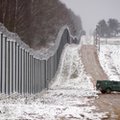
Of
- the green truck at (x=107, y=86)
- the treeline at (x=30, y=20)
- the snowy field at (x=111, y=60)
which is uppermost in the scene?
the treeline at (x=30, y=20)

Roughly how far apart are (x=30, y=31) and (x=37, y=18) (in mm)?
12680

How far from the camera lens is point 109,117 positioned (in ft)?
76.7

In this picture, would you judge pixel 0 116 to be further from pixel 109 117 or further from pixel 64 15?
pixel 64 15

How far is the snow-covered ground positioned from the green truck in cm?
1291

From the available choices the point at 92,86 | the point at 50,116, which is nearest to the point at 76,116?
the point at 50,116

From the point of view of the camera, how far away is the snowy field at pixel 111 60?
66025mm

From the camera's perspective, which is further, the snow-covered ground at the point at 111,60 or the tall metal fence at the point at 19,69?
the snow-covered ground at the point at 111,60

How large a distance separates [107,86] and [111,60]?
29.9m

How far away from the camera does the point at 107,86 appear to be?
4825 cm

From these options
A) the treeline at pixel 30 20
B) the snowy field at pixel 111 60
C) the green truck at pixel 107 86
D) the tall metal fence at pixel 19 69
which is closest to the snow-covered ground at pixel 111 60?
the snowy field at pixel 111 60

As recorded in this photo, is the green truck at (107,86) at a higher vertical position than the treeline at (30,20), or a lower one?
lower

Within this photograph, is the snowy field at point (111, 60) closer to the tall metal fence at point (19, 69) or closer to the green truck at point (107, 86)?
the green truck at point (107, 86)

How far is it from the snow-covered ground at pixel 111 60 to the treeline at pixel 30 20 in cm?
1108

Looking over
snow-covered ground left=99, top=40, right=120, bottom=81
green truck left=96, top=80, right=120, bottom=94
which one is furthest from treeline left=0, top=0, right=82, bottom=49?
green truck left=96, top=80, right=120, bottom=94
